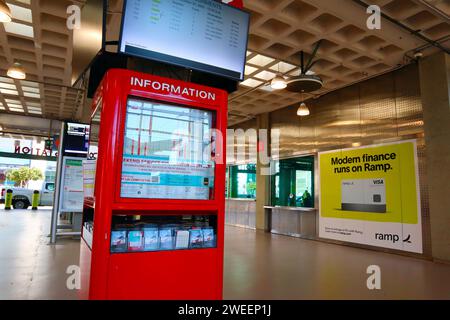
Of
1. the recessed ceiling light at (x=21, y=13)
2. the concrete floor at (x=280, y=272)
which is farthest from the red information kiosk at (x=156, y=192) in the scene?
the recessed ceiling light at (x=21, y=13)

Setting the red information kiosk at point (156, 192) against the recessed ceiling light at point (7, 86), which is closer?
the red information kiosk at point (156, 192)

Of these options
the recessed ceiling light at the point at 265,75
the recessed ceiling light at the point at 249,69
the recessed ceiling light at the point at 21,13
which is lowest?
the recessed ceiling light at the point at 249,69

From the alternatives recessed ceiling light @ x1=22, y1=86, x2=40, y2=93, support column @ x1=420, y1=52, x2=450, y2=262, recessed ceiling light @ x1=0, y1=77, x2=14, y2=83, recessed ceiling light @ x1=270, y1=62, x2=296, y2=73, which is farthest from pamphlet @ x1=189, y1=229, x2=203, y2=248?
recessed ceiling light @ x1=22, y1=86, x2=40, y2=93

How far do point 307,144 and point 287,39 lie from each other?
3695mm

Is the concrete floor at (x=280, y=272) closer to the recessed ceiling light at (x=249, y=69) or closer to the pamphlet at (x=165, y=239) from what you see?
the pamphlet at (x=165, y=239)

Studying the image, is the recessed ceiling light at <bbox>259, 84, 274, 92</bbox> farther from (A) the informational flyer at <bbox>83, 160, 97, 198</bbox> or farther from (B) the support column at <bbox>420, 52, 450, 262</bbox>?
(A) the informational flyer at <bbox>83, 160, 97, 198</bbox>

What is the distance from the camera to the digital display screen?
1976 millimetres

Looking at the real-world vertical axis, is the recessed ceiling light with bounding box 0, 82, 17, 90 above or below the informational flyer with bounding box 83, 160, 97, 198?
above

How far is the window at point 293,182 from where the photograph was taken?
866cm

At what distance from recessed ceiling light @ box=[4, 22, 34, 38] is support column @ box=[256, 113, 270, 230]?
6713 millimetres

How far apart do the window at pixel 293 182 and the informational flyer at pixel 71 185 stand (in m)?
5.58

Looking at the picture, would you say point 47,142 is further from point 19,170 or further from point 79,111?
point 19,170

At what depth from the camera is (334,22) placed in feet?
17.0

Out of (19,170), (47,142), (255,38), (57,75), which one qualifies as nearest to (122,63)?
(255,38)
